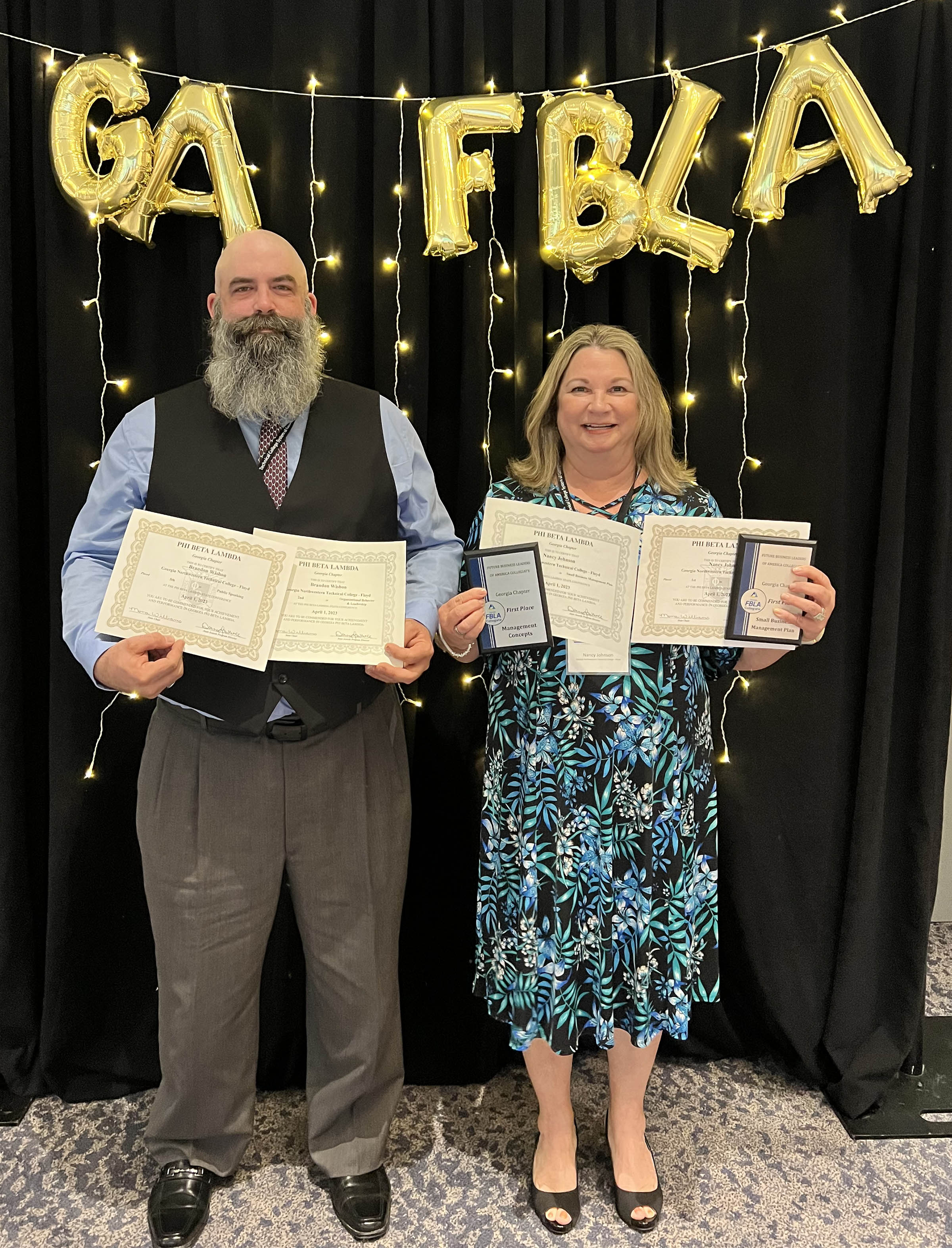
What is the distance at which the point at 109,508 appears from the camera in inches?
66.6

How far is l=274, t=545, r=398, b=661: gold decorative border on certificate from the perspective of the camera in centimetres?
159

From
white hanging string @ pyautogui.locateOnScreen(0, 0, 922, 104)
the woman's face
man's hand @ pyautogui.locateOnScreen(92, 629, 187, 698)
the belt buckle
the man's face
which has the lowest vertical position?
the belt buckle

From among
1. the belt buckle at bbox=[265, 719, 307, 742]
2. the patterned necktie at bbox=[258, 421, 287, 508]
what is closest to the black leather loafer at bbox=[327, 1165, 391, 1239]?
the belt buckle at bbox=[265, 719, 307, 742]

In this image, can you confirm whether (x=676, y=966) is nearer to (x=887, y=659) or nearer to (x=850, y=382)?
(x=887, y=659)

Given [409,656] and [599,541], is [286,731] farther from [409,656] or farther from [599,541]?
[599,541]

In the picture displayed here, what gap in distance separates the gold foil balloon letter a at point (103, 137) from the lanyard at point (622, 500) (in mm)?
1094

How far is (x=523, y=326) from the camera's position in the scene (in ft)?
6.96

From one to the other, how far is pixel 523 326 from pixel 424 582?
72cm

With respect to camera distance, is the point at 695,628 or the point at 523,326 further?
the point at 523,326

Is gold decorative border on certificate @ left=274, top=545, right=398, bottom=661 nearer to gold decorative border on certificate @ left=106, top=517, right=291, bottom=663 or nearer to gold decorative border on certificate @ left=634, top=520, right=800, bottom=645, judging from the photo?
gold decorative border on certificate @ left=106, top=517, right=291, bottom=663

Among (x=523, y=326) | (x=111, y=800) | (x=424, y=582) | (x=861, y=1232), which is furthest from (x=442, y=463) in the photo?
(x=861, y=1232)

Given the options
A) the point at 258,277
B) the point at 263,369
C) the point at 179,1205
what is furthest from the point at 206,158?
the point at 179,1205

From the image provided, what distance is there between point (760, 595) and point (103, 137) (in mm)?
1649

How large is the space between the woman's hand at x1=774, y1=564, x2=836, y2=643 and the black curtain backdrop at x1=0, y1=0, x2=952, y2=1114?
0.54 meters
